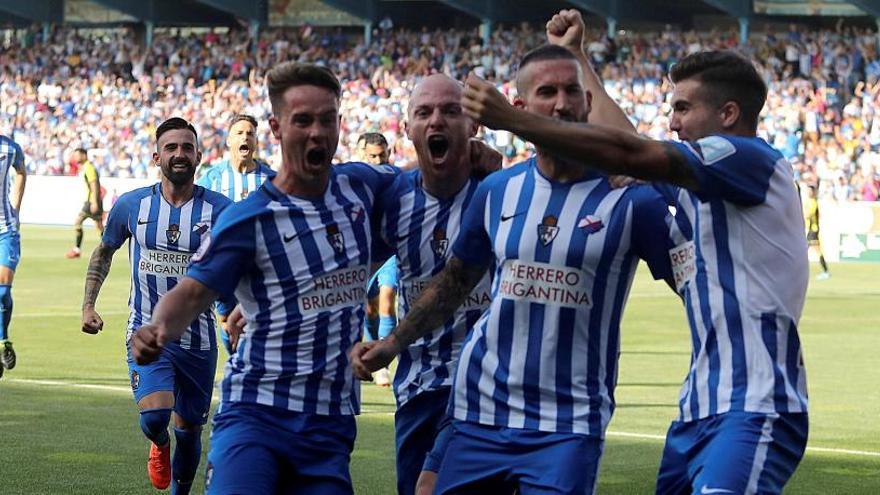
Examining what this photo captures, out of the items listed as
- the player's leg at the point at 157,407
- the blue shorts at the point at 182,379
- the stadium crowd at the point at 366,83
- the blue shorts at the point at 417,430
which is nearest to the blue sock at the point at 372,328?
the blue shorts at the point at 182,379

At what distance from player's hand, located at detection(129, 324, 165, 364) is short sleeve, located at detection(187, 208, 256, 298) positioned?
29 centimetres

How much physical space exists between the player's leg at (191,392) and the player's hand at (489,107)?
4.86 metres

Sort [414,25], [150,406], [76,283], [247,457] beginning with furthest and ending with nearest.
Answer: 1. [414,25]
2. [76,283]
3. [150,406]
4. [247,457]

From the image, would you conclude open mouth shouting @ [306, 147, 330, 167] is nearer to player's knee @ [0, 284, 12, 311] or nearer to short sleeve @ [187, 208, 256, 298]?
short sleeve @ [187, 208, 256, 298]

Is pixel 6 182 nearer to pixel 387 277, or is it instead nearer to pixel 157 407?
pixel 387 277

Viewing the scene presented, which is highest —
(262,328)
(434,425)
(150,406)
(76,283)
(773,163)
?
(773,163)

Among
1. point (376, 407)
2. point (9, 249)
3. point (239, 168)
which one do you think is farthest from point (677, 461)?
point (9, 249)

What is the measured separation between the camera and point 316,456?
5.58m

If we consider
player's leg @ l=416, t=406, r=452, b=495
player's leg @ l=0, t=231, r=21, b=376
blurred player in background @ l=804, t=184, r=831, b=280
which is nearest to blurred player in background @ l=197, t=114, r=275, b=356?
player's leg @ l=0, t=231, r=21, b=376

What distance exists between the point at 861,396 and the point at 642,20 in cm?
3375

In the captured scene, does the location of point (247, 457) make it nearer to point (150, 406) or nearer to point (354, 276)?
point (354, 276)

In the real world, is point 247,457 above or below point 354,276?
below

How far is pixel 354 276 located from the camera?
5.78 metres

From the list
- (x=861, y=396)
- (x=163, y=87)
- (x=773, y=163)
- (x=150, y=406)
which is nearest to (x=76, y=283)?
(x=861, y=396)
